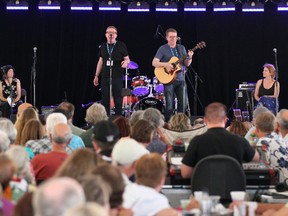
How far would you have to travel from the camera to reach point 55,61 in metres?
17.3

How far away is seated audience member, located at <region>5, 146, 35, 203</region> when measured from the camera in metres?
Result: 4.51

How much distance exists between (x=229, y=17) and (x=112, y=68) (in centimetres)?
522

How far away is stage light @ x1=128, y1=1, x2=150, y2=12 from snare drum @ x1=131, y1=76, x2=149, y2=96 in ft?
5.30

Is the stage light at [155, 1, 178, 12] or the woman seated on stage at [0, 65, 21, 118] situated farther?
the stage light at [155, 1, 178, 12]

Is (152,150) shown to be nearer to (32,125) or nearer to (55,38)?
(32,125)

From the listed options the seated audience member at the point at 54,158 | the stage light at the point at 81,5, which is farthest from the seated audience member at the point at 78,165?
the stage light at the point at 81,5

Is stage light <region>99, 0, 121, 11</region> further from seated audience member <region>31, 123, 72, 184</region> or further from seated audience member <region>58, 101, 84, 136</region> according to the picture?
seated audience member <region>31, 123, 72, 184</region>

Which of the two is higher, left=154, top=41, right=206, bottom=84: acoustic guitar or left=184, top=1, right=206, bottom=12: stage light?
left=184, top=1, right=206, bottom=12: stage light

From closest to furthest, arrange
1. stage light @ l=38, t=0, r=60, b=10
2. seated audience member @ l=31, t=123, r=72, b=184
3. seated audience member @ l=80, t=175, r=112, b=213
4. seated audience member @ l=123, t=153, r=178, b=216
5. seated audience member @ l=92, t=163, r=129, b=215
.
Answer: seated audience member @ l=80, t=175, r=112, b=213 < seated audience member @ l=92, t=163, r=129, b=215 < seated audience member @ l=123, t=153, r=178, b=216 < seated audience member @ l=31, t=123, r=72, b=184 < stage light @ l=38, t=0, r=60, b=10

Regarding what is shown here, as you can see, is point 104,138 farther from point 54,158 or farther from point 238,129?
point 238,129

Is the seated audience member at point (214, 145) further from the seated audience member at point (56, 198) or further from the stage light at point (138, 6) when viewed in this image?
the stage light at point (138, 6)

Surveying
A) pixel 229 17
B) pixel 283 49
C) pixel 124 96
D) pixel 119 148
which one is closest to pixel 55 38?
A: pixel 124 96

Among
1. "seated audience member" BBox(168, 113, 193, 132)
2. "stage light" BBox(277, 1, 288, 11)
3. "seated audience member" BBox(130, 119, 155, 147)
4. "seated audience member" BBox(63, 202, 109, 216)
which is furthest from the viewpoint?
"stage light" BBox(277, 1, 288, 11)

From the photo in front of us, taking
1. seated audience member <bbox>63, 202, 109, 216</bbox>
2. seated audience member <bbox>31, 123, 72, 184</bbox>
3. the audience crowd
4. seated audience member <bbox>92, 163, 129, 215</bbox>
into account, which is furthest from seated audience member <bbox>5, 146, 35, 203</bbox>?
seated audience member <bbox>63, 202, 109, 216</bbox>
